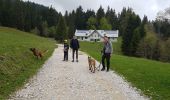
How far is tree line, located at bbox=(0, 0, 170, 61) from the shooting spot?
94544 mm

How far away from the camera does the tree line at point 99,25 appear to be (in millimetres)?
94544

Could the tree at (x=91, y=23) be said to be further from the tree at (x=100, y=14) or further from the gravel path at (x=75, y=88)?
the gravel path at (x=75, y=88)

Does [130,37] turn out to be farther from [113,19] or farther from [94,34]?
[113,19]

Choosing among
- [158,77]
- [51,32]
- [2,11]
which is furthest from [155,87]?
[51,32]

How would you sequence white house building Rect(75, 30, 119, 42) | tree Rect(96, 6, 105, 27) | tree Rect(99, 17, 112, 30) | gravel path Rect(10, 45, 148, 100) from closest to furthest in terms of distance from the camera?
1. gravel path Rect(10, 45, 148, 100)
2. white house building Rect(75, 30, 119, 42)
3. tree Rect(99, 17, 112, 30)
4. tree Rect(96, 6, 105, 27)

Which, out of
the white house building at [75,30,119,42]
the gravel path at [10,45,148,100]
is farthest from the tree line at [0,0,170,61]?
the gravel path at [10,45,148,100]

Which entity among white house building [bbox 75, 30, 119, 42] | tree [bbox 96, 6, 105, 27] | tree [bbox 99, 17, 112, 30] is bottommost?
white house building [bbox 75, 30, 119, 42]

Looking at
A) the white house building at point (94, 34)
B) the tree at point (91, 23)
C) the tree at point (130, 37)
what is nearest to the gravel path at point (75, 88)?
the tree at point (130, 37)

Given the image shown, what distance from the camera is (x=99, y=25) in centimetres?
17238

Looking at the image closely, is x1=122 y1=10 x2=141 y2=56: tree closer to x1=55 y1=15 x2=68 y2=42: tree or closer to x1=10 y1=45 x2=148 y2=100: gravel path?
x1=55 y1=15 x2=68 y2=42: tree

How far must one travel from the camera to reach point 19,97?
43.0 ft

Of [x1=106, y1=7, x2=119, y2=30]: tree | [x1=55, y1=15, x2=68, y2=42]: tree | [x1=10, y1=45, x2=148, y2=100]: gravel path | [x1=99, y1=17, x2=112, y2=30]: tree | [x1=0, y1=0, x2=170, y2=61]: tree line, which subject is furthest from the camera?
[x1=106, y1=7, x2=119, y2=30]: tree

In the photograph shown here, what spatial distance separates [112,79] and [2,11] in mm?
96829

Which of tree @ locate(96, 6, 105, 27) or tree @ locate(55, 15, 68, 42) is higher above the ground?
tree @ locate(96, 6, 105, 27)
